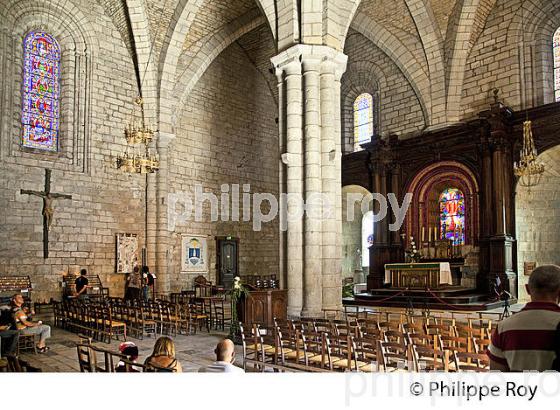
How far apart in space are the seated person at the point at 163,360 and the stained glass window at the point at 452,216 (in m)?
13.4

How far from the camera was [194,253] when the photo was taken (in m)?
17.4

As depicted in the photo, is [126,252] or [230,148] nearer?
[126,252]

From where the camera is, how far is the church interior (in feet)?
34.0

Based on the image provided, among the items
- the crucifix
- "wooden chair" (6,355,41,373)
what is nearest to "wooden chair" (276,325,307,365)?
"wooden chair" (6,355,41,373)

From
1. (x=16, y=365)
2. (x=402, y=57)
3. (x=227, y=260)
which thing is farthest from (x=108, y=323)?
(x=402, y=57)

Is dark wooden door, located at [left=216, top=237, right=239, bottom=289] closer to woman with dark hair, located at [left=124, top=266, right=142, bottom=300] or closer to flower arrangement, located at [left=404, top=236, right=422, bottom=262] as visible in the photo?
woman with dark hair, located at [left=124, top=266, right=142, bottom=300]

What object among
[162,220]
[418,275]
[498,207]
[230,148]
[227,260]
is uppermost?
[230,148]

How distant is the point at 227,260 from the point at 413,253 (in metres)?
6.68

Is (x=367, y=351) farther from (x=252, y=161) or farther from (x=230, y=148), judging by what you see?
(x=252, y=161)

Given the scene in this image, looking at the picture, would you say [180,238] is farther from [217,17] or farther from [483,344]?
[483,344]

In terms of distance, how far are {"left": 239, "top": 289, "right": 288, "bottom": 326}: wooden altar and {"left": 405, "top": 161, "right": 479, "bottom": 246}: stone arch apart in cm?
826

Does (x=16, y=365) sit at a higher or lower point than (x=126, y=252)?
lower

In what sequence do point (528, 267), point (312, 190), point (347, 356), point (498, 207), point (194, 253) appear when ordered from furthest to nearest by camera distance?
point (194, 253)
point (528, 267)
point (498, 207)
point (312, 190)
point (347, 356)

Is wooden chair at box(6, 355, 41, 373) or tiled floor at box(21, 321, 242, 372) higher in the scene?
wooden chair at box(6, 355, 41, 373)
